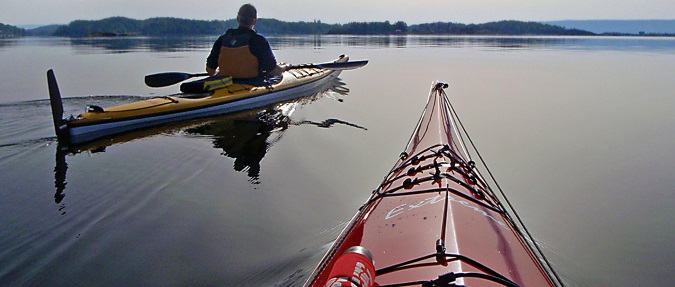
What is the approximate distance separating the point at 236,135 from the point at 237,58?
82.0 inches

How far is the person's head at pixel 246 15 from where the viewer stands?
815 cm

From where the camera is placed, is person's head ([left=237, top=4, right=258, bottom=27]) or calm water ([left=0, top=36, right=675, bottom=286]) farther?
person's head ([left=237, top=4, right=258, bottom=27])

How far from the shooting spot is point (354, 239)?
8.28ft

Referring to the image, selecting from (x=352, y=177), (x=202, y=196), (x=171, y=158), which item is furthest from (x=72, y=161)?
(x=352, y=177)

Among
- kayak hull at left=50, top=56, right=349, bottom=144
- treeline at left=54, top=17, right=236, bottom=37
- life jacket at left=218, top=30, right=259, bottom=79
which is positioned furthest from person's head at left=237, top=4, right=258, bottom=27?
treeline at left=54, top=17, right=236, bottom=37

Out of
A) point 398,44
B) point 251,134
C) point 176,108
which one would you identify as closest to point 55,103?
point 176,108

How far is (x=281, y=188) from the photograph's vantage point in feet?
15.9

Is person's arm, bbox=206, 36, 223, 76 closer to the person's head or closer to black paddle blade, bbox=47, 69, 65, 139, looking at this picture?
the person's head

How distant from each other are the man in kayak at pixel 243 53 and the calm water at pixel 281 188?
3.00ft

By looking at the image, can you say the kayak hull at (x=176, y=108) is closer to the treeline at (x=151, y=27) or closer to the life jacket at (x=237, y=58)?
the life jacket at (x=237, y=58)

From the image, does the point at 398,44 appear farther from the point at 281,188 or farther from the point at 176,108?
the point at 281,188

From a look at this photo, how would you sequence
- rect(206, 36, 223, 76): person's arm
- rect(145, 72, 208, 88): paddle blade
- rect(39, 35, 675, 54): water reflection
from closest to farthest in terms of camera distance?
rect(145, 72, 208, 88): paddle blade → rect(206, 36, 223, 76): person's arm → rect(39, 35, 675, 54): water reflection

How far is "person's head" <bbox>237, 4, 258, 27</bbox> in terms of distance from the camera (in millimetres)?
8148

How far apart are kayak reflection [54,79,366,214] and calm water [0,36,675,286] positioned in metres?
0.03
